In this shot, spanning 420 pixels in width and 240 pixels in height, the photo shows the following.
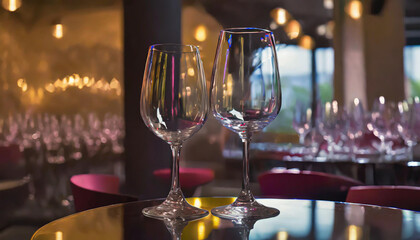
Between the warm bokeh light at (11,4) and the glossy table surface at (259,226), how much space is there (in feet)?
13.2

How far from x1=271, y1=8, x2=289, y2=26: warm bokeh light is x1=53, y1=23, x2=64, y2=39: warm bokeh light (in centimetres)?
214

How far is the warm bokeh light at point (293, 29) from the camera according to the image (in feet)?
18.0

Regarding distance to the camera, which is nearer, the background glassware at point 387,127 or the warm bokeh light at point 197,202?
the warm bokeh light at point 197,202

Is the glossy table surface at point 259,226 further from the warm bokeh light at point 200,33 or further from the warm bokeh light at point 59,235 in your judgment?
the warm bokeh light at point 200,33

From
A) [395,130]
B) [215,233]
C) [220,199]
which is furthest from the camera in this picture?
[395,130]

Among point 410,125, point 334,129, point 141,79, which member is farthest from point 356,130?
point 141,79

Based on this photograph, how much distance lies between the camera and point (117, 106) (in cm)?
525

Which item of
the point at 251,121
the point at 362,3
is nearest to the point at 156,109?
the point at 251,121

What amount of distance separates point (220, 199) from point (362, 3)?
4.90 meters

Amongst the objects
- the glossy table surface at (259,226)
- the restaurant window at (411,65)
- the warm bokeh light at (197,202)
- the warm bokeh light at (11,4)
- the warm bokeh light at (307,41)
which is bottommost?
the warm bokeh light at (197,202)

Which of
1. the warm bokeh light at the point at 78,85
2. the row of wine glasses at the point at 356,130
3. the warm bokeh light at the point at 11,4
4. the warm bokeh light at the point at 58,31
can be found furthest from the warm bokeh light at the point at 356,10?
the warm bokeh light at the point at 11,4

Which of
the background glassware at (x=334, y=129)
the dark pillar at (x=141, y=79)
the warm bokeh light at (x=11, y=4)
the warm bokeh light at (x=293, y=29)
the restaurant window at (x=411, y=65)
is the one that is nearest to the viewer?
the background glassware at (x=334, y=129)

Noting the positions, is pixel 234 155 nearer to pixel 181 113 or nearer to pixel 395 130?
pixel 395 130

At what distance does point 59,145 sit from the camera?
16.9 feet
